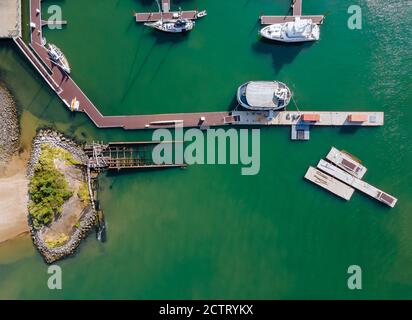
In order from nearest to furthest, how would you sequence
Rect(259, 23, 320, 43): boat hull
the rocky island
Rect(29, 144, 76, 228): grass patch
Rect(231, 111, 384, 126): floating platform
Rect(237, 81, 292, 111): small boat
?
1. Rect(237, 81, 292, 111): small boat
2. Rect(259, 23, 320, 43): boat hull
3. Rect(29, 144, 76, 228): grass patch
4. Rect(231, 111, 384, 126): floating platform
5. the rocky island

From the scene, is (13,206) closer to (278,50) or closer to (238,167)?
(238,167)

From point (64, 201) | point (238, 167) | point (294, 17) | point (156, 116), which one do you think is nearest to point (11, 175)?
point (64, 201)

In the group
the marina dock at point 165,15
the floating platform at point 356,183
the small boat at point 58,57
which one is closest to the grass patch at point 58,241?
the small boat at point 58,57

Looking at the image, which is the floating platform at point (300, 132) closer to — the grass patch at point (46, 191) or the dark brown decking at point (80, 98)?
the dark brown decking at point (80, 98)

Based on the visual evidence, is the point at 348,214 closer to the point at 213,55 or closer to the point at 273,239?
the point at 273,239

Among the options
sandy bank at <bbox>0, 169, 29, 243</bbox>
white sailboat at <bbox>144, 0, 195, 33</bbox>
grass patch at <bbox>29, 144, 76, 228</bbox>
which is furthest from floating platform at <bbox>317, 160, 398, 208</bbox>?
sandy bank at <bbox>0, 169, 29, 243</bbox>

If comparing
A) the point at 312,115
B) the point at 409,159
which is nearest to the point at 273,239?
the point at 312,115

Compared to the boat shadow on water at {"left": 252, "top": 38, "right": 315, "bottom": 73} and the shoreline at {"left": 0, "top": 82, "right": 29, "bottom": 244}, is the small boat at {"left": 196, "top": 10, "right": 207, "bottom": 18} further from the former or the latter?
the shoreline at {"left": 0, "top": 82, "right": 29, "bottom": 244}
